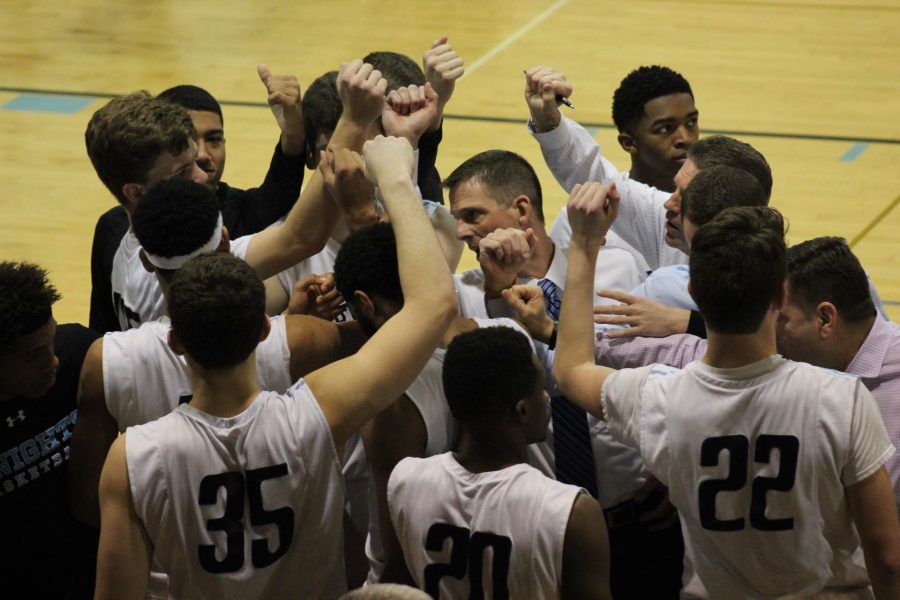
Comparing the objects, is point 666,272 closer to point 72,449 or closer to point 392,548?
point 392,548

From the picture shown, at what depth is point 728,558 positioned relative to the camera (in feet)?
10.7

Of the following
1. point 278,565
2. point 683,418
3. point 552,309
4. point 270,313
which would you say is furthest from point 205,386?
point 270,313

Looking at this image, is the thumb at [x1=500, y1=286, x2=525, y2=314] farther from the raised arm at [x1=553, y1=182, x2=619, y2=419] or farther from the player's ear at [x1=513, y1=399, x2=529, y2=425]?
the player's ear at [x1=513, y1=399, x2=529, y2=425]

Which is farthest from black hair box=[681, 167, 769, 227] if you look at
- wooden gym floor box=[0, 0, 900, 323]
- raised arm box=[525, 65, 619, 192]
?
wooden gym floor box=[0, 0, 900, 323]

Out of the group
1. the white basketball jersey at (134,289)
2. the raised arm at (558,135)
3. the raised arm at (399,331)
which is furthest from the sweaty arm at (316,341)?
the raised arm at (558,135)

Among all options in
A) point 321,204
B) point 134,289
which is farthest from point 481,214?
point 134,289

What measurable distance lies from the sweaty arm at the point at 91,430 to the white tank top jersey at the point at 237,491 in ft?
1.49

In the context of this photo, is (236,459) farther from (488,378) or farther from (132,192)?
(132,192)

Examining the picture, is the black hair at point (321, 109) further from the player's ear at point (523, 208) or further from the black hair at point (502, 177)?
the player's ear at point (523, 208)

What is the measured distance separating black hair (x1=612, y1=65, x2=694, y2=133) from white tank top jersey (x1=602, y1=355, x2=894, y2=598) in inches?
130

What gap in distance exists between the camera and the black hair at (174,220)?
3670mm

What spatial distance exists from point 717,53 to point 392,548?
366 inches

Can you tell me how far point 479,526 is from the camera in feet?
10.2

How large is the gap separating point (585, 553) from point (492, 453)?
1.04ft
